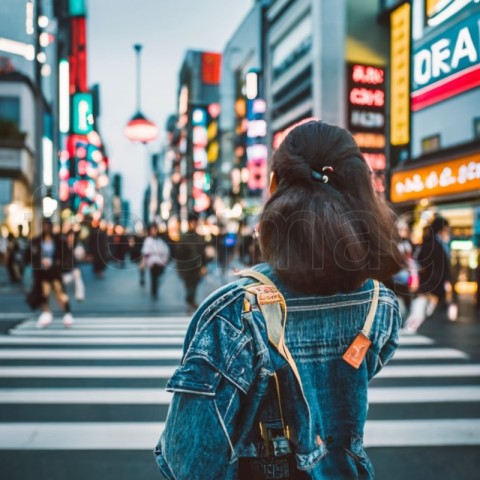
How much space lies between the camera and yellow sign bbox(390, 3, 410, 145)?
14992 millimetres

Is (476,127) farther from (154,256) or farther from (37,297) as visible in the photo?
(37,297)

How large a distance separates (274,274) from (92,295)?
16.2m

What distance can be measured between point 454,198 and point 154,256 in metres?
8.63

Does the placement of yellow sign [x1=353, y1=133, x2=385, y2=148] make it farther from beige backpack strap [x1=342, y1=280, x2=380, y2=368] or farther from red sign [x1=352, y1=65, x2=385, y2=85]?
beige backpack strap [x1=342, y1=280, x2=380, y2=368]

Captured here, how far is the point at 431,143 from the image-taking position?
20.8 m

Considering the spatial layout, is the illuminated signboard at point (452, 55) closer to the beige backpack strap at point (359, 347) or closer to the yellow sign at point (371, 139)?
the beige backpack strap at point (359, 347)

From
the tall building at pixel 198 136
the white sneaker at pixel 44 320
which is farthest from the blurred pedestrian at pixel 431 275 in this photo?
the tall building at pixel 198 136

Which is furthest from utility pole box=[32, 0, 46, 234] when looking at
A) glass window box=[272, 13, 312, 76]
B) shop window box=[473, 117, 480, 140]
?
glass window box=[272, 13, 312, 76]

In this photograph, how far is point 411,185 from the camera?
16766 mm

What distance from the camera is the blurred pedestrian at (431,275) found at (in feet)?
33.2

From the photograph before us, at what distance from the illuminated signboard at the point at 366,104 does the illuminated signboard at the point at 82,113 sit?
67.7ft

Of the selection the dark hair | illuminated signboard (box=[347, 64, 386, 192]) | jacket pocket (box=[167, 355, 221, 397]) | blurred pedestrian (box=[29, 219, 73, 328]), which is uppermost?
illuminated signboard (box=[347, 64, 386, 192])

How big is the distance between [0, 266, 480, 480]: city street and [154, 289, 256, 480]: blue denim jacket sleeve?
116 inches

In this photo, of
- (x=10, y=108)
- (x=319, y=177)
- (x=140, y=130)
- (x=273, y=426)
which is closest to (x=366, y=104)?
(x=140, y=130)
